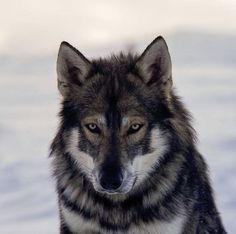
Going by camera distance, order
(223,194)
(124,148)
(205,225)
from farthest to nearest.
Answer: (223,194) < (205,225) < (124,148)

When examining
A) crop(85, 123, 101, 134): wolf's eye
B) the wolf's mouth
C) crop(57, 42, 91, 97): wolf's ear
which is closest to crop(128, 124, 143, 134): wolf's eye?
crop(85, 123, 101, 134): wolf's eye

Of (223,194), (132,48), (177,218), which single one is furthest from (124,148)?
(223,194)

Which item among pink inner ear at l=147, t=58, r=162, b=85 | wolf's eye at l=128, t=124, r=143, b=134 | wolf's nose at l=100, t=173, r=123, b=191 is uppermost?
pink inner ear at l=147, t=58, r=162, b=85

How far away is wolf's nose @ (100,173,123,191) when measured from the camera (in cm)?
771

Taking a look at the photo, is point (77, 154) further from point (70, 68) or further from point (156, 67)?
point (156, 67)

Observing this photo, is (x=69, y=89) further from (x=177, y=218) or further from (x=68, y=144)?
(x=177, y=218)

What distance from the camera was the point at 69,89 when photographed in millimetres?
8320

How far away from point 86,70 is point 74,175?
0.84 meters

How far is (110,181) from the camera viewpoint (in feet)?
25.3

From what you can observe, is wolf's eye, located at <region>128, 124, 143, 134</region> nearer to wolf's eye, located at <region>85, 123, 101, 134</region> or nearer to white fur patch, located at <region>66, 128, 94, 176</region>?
wolf's eye, located at <region>85, 123, 101, 134</region>

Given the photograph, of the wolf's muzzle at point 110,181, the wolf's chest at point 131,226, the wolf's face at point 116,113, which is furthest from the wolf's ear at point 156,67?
the wolf's chest at point 131,226

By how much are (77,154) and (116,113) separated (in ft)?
1.57

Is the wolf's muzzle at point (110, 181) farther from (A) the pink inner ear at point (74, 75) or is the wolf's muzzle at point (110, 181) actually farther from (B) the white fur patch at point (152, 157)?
(A) the pink inner ear at point (74, 75)

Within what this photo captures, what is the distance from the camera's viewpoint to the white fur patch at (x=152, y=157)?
314 inches
